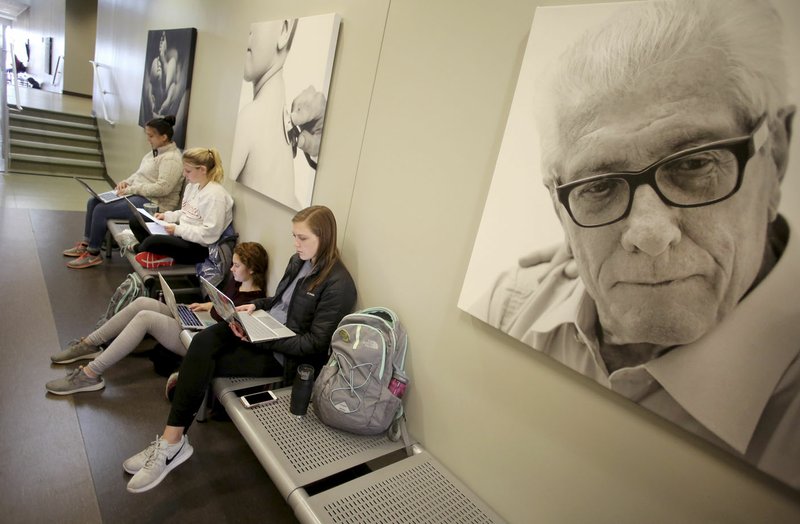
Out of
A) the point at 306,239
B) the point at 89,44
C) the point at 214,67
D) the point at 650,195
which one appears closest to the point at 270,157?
the point at 306,239

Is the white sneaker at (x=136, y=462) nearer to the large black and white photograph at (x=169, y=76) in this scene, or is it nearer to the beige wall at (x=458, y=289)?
the beige wall at (x=458, y=289)

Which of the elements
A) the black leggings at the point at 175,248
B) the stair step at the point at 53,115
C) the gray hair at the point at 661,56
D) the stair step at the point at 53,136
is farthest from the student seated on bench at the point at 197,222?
the stair step at the point at 53,115

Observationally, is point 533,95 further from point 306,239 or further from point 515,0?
point 306,239

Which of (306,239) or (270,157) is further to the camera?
(270,157)

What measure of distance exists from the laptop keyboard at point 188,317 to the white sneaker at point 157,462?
66 cm

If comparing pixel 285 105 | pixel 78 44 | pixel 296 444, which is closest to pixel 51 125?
pixel 78 44

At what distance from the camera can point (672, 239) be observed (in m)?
1.07

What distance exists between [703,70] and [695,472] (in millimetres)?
1013

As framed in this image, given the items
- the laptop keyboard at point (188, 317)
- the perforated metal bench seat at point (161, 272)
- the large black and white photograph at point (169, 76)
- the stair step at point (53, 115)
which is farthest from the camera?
the stair step at point (53, 115)

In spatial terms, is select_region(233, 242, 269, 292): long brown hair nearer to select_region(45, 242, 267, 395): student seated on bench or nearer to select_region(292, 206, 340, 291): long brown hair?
select_region(45, 242, 267, 395): student seated on bench

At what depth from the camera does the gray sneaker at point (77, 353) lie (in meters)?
2.39

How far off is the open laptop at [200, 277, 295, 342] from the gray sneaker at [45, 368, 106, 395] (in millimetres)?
881

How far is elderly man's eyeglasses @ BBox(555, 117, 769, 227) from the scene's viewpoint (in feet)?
3.22

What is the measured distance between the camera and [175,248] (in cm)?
307
